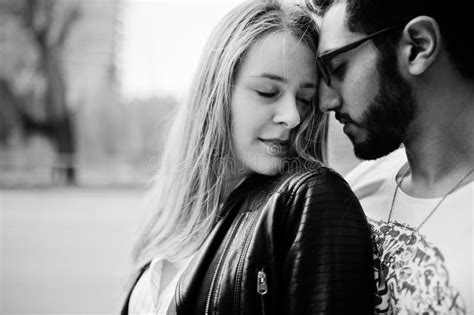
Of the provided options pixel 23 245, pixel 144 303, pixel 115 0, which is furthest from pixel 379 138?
pixel 115 0

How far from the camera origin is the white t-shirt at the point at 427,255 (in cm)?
125

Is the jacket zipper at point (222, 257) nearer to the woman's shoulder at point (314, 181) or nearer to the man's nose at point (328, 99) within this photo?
the woman's shoulder at point (314, 181)

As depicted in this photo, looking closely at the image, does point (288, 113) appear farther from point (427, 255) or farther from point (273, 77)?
point (427, 255)

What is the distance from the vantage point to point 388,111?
1523 mm

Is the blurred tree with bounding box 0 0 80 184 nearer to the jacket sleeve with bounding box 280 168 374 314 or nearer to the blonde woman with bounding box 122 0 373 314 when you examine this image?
the blonde woman with bounding box 122 0 373 314

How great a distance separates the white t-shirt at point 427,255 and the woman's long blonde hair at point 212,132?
0.43 meters

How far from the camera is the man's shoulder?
1823mm

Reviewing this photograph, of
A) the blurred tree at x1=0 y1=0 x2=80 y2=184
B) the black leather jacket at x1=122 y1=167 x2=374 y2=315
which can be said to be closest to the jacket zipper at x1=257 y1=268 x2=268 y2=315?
the black leather jacket at x1=122 y1=167 x2=374 y2=315

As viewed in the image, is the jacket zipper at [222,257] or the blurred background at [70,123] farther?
the blurred background at [70,123]

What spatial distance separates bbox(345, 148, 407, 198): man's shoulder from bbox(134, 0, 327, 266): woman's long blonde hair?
154 mm

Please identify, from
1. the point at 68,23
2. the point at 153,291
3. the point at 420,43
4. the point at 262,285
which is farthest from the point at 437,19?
the point at 68,23

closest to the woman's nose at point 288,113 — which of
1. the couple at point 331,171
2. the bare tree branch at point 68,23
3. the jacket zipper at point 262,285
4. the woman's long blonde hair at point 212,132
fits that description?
the couple at point 331,171

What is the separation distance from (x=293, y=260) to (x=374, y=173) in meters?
0.68

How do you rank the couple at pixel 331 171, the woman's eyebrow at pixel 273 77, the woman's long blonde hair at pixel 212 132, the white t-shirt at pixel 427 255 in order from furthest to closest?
1. the woman's long blonde hair at pixel 212 132
2. the woman's eyebrow at pixel 273 77
3. the couple at pixel 331 171
4. the white t-shirt at pixel 427 255
